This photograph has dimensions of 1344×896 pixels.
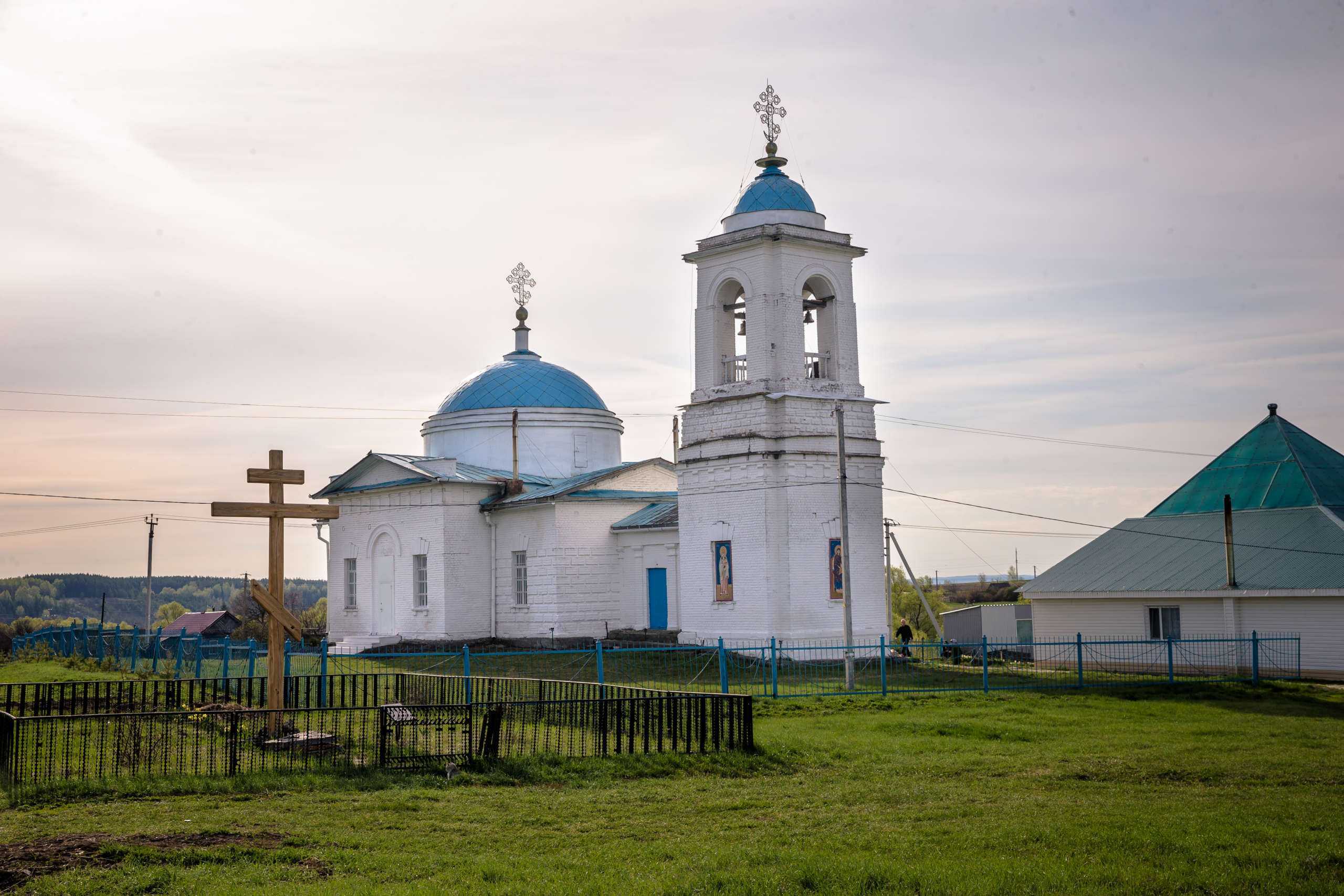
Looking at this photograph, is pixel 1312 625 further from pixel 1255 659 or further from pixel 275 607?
pixel 275 607

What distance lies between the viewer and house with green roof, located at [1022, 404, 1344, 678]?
85.5 feet

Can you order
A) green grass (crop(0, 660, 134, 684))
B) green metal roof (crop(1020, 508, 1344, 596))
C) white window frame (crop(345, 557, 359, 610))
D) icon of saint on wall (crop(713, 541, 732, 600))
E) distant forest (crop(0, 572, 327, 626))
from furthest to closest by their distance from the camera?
distant forest (crop(0, 572, 327, 626)) < white window frame (crop(345, 557, 359, 610)) < icon of saint on wall (crop(713, 541, 732, 600)) < green metal roof (crop(1020, 508, 1344, 596)) < green grass (crop(0, 660, 134, 684))

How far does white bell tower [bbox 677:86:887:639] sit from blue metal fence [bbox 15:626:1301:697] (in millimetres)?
1090

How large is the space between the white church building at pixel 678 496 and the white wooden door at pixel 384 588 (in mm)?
55

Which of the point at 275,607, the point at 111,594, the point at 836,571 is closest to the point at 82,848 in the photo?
the point at 275,607

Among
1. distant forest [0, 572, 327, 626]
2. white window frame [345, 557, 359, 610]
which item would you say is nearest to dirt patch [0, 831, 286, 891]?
white window frame [345, 557, 359, 610]

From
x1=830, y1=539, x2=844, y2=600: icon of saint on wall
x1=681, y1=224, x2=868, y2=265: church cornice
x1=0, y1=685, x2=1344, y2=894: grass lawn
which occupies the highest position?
x1=681, y1=224, x2=868, y2=265: church cornice

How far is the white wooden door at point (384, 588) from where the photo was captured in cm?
3662

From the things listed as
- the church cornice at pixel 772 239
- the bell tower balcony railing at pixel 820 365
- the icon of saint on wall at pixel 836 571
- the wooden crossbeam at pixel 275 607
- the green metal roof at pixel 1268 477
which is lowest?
the wooden crossbeam at pixel 275 607

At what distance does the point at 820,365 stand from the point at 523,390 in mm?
12646

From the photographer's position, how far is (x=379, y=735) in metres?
12.7

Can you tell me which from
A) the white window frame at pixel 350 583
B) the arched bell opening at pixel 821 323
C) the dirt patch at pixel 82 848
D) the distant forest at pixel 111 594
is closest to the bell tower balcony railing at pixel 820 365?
the arched bell opening at pixel 821 323

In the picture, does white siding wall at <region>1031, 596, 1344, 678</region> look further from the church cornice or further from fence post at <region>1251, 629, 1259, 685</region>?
the church cornice

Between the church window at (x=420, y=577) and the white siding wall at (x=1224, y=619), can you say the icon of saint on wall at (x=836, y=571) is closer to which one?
the white siding wall at (x=1224, y=619)
